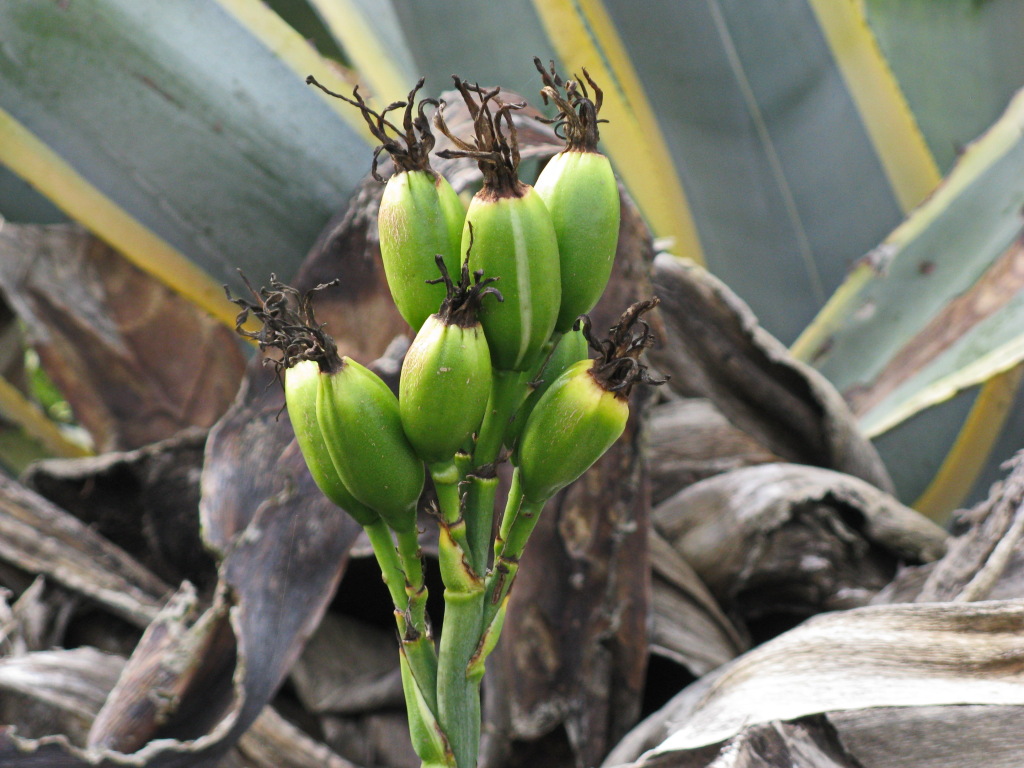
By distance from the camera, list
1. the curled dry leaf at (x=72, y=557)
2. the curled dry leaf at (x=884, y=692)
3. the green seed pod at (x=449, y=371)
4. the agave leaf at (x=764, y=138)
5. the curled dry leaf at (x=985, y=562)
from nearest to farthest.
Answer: the green seed pod at (x=449, y=371) < the curled dry leaf at (x=884, y=692) < the curled dry leaf at (x=985, y=562) < the curled dry leaf at (x=72, y=557) < the agave leaf at (x=764, y=138)

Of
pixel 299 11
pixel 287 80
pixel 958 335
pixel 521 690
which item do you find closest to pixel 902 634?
pixel 521 690

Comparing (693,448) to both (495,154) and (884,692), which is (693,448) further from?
(495,154)

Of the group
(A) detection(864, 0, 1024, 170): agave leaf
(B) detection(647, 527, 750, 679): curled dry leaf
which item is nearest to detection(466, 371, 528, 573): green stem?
(B) detection(647, 527, 750, 679): curled dry leaf

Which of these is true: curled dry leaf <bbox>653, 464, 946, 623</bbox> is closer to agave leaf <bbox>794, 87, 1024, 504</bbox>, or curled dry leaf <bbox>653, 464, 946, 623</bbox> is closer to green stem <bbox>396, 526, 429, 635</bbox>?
agave leaf <bbox>794, 87, 1024, 504</bbox>

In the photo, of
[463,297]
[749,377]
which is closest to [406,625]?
[463,297]

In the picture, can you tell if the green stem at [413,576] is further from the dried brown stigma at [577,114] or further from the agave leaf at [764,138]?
the agave leaf at [764,138]

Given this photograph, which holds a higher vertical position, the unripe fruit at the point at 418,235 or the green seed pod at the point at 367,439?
the unripe fruit at the point at 418,235

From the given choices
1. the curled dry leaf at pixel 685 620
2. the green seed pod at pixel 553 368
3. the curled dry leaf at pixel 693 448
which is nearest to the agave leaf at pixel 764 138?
the curled dry leaf at pixel 693 448

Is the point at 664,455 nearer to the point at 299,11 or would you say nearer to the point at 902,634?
the point at 902,634
